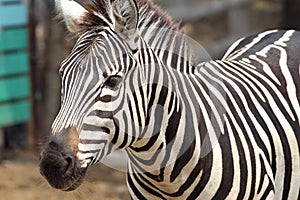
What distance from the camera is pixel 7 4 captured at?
7.59 m

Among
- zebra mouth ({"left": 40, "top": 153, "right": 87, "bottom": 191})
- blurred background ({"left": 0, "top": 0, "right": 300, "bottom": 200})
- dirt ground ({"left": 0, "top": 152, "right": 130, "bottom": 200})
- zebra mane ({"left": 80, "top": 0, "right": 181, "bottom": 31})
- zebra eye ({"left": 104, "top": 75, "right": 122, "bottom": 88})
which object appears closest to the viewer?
zebra mouth ({"left": 40, "top": 153, "right": 87, "bottom": 191})

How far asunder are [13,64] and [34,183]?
1.35m

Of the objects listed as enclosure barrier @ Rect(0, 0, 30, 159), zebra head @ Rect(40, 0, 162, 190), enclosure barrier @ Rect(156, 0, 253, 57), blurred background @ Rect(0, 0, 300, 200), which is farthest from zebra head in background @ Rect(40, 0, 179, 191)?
enclosure barrier @ Rect(156, 0, 253, 57)

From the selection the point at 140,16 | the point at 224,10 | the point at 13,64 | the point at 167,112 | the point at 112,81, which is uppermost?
the point at 224,10

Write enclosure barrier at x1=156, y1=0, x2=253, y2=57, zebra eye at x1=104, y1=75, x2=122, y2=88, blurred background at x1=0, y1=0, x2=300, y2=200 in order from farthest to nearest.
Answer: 1. enclosure barrier at x1=156, y1=0, x2=253, y2=57
2. blurred background at x1=0, y1=0, x2=300, y2=200
3. zebra eye at x1=104, y1=75, x2=122, y2=88

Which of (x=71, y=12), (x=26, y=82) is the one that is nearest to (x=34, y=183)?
(x=26, y=82)

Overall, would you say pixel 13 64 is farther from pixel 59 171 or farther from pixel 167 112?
pixel 59 171

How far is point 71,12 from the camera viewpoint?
3652mm

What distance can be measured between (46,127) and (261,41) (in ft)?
12.4

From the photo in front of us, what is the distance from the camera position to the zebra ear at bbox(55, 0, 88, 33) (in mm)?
3566

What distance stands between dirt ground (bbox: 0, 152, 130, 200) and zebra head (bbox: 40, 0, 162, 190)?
2764 mm

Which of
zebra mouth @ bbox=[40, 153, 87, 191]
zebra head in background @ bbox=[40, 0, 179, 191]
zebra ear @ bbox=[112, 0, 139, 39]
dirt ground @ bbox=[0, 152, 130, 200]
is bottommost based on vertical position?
dirt ground @ bbox=[0, 152, 130, 200]

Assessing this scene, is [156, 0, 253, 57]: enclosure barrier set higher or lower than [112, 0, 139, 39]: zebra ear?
higher

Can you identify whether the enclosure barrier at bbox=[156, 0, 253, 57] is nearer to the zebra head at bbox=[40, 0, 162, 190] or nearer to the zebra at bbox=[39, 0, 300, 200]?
the zebra at bbox=[39, 0, 300, 200]
